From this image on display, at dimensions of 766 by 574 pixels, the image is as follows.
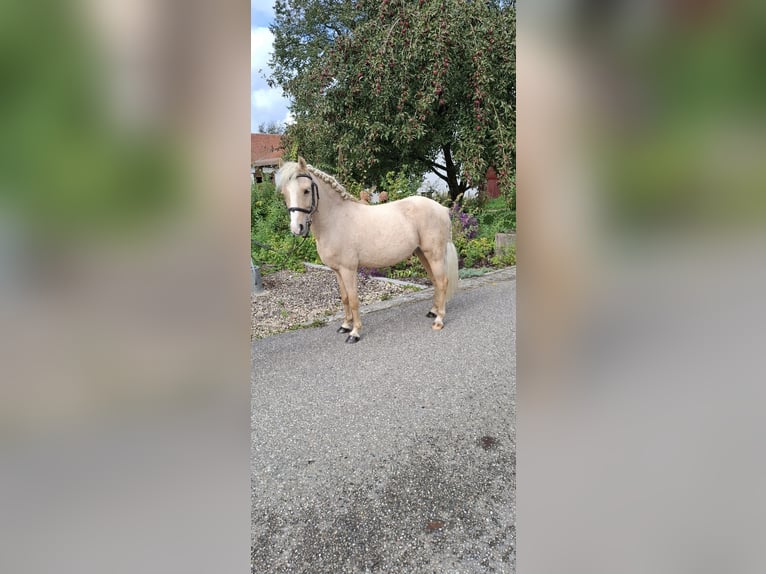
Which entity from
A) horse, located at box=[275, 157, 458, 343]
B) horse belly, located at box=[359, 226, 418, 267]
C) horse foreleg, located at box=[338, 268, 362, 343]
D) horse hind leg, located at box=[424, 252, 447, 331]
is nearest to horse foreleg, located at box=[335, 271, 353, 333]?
horse, located at box=[275, 157, 458, 343]

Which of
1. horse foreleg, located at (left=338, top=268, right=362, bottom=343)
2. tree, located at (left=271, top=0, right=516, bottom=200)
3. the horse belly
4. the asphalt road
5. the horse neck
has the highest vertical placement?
tree, located at (left=271, top=0, right=516, bottom=200)

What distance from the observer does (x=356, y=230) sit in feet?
14.4

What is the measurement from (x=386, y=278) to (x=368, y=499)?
534 centimetres

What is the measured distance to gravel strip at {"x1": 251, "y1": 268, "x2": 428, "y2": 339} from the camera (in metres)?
5.30
